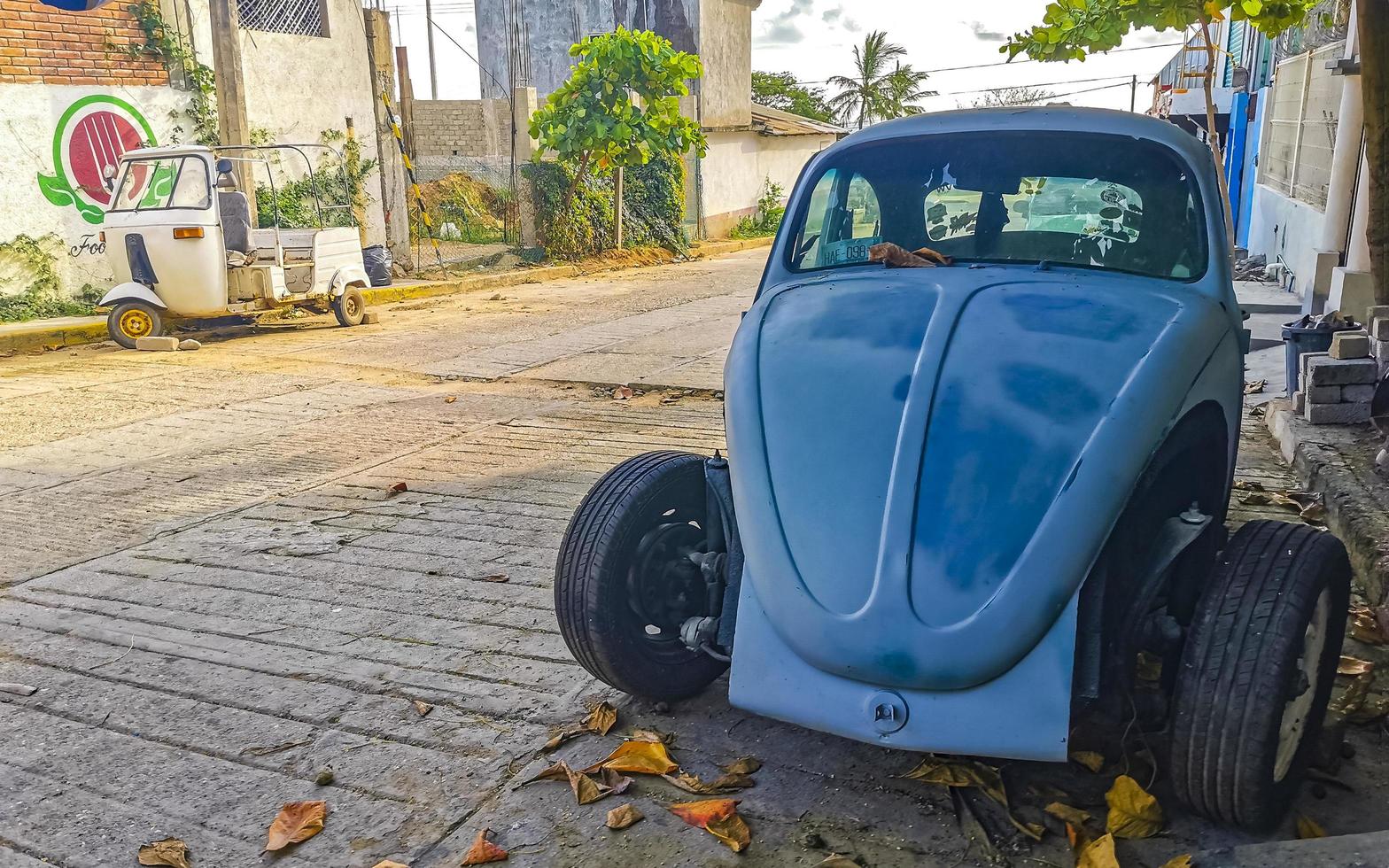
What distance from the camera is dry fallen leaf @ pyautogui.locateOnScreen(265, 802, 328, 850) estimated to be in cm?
289

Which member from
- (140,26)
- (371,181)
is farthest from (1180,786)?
(371,181)

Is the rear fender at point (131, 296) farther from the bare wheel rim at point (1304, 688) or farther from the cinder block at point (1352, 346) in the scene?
the bare wheel rim at point (1304, 688)

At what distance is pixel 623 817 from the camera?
9.62 ft

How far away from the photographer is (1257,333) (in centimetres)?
1037

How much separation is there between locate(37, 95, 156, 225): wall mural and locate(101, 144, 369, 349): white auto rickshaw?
198cm

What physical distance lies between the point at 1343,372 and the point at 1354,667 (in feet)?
9.78

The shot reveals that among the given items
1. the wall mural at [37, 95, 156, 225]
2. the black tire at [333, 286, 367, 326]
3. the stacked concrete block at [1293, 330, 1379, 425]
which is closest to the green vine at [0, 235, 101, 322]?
the wall mural at [37, 95, 156, 225]

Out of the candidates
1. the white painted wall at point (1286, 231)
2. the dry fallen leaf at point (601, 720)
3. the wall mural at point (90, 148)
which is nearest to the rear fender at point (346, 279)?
the wall mural at point (90, 148)

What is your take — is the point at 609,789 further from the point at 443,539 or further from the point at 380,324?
the point at 380,324

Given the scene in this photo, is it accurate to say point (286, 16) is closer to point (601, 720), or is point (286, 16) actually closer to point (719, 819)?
point (601, 720)

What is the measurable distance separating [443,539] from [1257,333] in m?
8.03

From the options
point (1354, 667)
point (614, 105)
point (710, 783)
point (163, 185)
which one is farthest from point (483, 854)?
point (614, 105)

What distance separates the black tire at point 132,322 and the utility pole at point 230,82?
8.60 feet

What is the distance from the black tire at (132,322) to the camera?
11.7m
